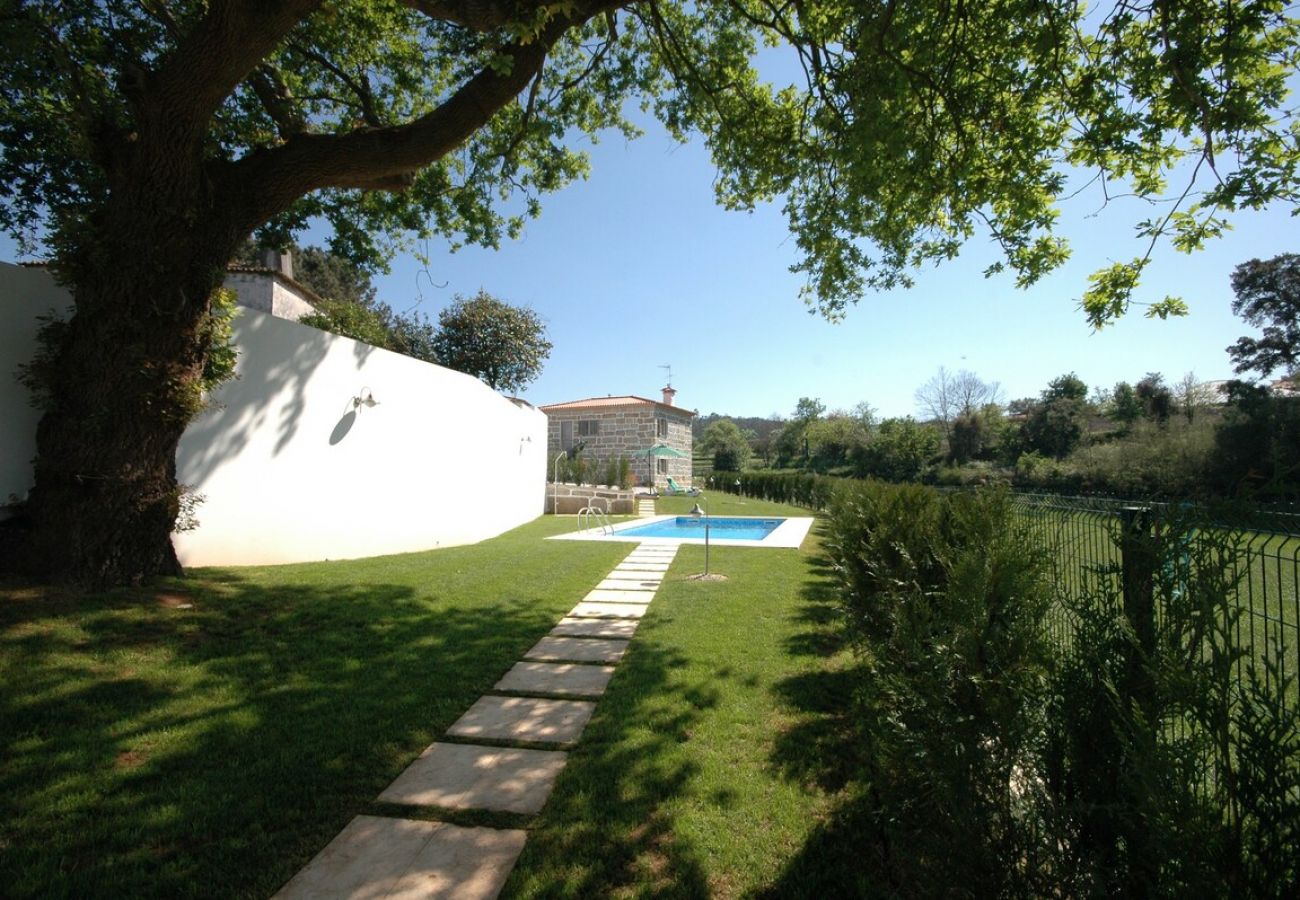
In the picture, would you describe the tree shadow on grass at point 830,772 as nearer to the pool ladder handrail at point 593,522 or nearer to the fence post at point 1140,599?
the fence post at point 1140,599

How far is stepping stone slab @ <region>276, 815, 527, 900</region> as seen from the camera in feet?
6.82

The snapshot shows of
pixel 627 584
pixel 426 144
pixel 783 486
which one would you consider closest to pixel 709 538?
pixel 627 584

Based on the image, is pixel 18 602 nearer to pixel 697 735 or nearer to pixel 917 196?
pixel 697 735

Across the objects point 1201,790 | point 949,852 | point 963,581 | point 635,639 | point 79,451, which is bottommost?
point 635,639

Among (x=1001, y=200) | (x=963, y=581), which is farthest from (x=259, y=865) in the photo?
(x=1001, y=200)

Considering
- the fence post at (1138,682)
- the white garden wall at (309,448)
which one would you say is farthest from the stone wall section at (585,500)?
the fence post at (1138,682)

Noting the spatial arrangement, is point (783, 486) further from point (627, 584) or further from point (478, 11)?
point (478, 11)

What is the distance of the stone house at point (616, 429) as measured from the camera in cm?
3034

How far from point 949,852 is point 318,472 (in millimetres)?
8268

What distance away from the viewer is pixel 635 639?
5.40 meters

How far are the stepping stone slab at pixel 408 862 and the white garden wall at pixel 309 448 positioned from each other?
520cm

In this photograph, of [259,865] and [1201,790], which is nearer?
[1201,790]

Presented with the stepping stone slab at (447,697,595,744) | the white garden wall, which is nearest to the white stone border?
the white garden wall

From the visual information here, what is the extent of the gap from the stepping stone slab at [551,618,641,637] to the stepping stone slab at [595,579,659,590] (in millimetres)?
1673
